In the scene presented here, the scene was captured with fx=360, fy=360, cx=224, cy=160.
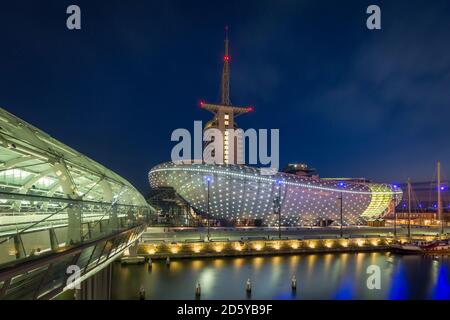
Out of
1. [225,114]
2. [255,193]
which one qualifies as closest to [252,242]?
[255,193]

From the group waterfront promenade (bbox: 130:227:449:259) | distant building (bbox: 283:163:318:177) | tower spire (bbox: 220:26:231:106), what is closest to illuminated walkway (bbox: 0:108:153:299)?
waterfront promenade (bbox: 130:227:449:259)

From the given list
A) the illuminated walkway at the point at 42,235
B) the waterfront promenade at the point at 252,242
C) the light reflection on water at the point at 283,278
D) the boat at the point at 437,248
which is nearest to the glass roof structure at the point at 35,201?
the illuminated walkway at the point at 42,235

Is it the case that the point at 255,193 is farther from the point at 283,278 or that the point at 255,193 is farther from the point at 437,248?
the point at 283,278

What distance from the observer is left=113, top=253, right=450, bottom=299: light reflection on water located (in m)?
21.5

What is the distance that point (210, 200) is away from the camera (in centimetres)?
5206

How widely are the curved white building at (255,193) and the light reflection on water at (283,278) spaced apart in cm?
1861

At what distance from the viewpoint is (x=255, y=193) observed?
51.6 meters

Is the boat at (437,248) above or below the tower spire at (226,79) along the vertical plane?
below

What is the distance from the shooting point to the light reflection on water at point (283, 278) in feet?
70.4

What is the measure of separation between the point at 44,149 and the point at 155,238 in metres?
28.6

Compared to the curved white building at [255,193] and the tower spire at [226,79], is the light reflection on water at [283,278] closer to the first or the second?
the curved white building at [255,193]

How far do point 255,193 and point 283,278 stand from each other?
26.7 metres
